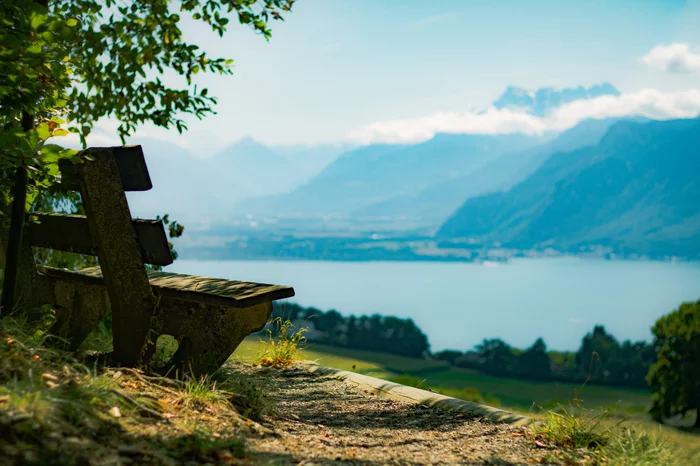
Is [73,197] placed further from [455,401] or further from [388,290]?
[388,290]

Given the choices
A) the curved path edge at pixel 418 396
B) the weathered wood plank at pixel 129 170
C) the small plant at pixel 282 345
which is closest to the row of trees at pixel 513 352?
the small plant at pixel 282 345

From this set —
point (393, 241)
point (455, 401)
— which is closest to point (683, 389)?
point (455, 401)

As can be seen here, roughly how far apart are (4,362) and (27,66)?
76.3 inches

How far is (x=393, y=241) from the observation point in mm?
161750

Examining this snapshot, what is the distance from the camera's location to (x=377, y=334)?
4038 centimetres

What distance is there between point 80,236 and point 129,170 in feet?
2.45

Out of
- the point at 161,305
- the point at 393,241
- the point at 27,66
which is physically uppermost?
the point at 393,241

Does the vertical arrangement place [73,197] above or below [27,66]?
below

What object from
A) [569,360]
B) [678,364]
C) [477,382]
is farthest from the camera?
[569,360]

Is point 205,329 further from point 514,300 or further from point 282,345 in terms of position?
point 514,300

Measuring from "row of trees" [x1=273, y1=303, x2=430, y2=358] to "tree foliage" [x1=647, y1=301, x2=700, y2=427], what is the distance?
17.7 meters

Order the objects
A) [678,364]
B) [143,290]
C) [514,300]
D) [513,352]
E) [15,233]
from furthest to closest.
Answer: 1. [514,300]
2. [513,352]
3. [678,364]
4. [15,233]
5. [143,290]

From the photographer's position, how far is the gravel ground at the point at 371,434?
10.3 feet

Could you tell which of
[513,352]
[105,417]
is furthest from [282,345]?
[513,352]
